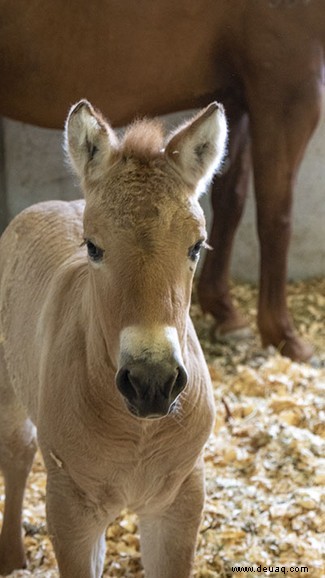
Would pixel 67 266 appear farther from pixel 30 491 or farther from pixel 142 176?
pixel 30 491

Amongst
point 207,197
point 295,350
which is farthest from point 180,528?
point 207,197

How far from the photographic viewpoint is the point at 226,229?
3828 millimetres

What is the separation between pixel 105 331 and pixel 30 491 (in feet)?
4.28

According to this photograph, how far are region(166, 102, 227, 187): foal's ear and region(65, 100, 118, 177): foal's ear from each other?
0.43 feet

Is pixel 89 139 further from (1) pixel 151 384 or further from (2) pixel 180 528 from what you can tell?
(2) pixel 180 528

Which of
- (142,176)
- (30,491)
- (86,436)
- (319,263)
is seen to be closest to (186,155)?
(142,176)

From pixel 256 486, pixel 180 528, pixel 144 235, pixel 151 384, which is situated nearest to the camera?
pixel 151 384

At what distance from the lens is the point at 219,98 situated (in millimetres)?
3434

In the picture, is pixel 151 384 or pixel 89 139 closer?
pixel 151 384

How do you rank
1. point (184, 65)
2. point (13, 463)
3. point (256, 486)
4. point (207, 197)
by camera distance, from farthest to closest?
point (207, 197), point (184, 65), point (256, 486), point (13, 463)

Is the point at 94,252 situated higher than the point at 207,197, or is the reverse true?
the point at 207,197

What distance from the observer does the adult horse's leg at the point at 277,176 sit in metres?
3.23

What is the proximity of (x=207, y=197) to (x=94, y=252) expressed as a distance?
111 inches

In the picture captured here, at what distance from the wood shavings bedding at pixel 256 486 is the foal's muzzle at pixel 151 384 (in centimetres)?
104
